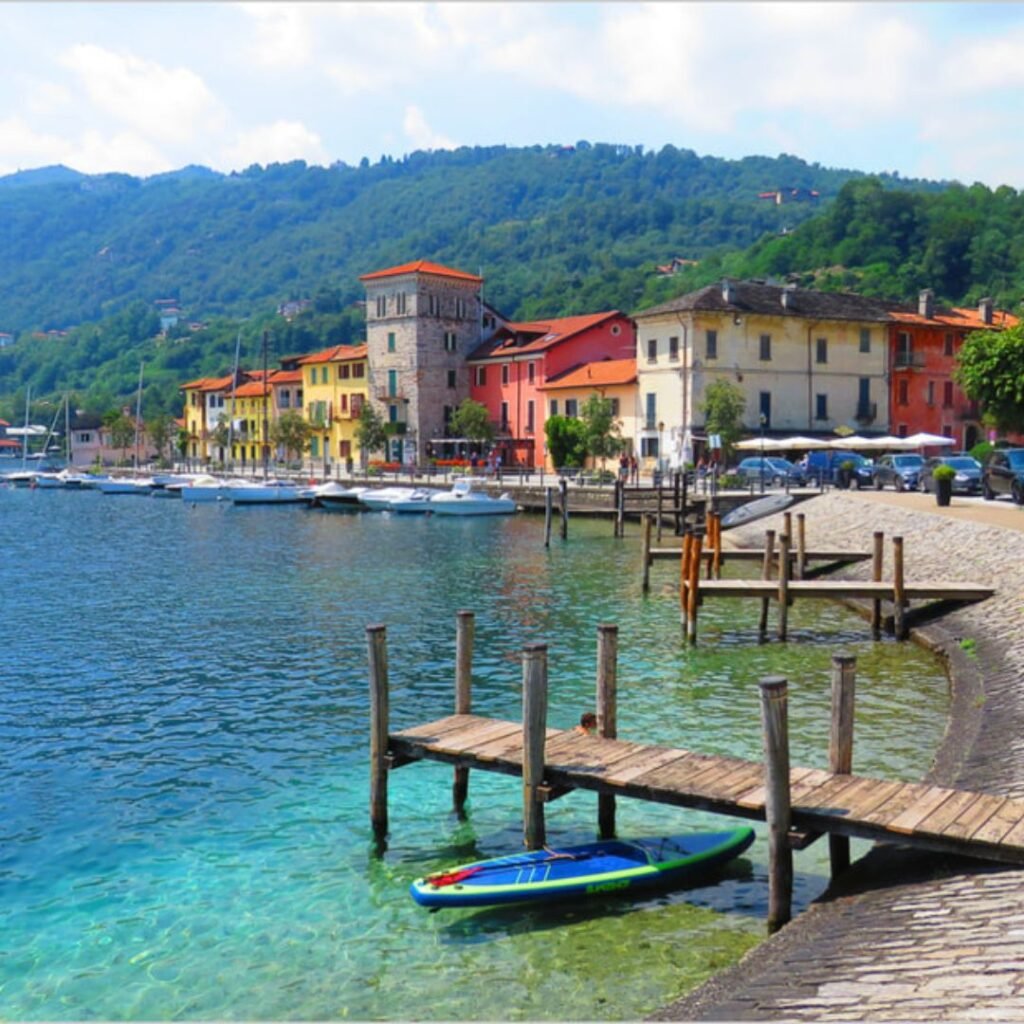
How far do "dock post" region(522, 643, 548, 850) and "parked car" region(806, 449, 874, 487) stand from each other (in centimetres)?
4395

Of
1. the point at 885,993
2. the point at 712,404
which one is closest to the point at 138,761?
the point at 885,993

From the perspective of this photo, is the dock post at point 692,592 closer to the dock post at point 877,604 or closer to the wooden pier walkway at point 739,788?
the dock post at point 877,604

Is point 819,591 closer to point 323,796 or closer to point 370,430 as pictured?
point 323,796

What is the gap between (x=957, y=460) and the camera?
49.6m

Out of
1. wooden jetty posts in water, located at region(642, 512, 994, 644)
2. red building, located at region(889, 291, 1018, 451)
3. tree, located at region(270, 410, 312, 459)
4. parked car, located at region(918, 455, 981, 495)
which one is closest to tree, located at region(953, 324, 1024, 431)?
parked car, located at region(918, 455, 981, 495)

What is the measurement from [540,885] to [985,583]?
1876cm

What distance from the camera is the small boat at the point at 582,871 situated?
1110cm

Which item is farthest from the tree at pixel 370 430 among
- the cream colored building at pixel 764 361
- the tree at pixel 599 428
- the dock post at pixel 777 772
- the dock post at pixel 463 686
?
the dock post at pixel 777 772

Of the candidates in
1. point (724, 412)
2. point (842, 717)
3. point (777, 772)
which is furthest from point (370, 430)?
point (777, 772)

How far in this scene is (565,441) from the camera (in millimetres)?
78625

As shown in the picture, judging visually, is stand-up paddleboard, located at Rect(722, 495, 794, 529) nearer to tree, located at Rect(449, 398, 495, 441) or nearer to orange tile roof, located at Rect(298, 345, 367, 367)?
tree, located at Rect(449, 398, 495, 441)

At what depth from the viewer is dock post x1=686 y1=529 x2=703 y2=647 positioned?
25.7m

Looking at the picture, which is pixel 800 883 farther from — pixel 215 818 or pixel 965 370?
pixel 965 370

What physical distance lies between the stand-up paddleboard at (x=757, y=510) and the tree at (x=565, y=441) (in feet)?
81.4
